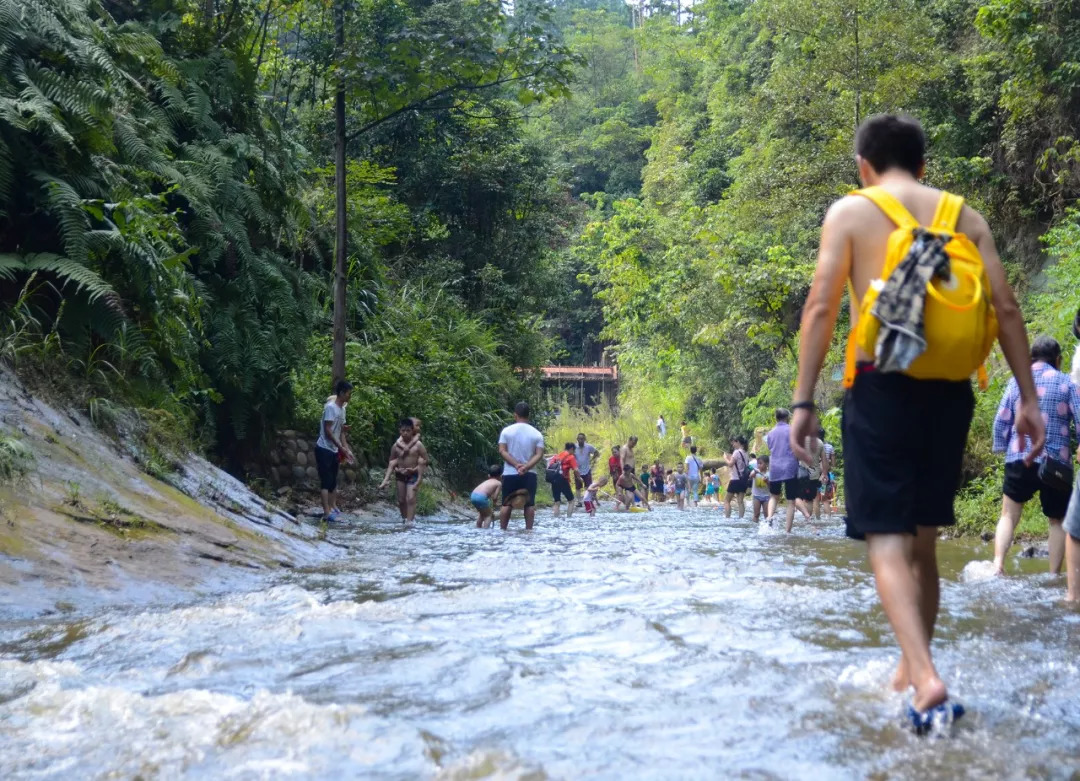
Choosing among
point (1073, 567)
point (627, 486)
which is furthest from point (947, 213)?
point (627, 486)

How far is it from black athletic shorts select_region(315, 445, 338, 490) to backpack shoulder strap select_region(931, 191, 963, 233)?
37.5 feet

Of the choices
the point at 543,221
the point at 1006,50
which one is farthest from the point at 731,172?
the point at 1006,50

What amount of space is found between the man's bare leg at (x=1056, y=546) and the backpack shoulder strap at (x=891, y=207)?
4.88 m

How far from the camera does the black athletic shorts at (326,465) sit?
14219 millimetres

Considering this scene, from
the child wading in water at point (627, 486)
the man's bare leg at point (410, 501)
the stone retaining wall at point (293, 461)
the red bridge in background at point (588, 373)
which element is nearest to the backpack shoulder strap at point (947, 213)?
the man's bare leg at point (410, 501)

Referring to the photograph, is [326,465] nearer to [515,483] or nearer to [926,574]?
[515,483]

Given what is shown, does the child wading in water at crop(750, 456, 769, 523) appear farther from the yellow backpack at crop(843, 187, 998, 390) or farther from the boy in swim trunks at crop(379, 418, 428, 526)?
the yellow backpack at crop(843, 187, 998, 390)

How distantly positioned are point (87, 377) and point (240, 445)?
5999 millimetres

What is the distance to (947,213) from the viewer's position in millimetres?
3635

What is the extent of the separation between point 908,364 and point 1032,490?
15.5 ft

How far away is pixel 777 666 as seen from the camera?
13.5 ft

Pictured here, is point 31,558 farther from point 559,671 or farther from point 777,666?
point 777,666

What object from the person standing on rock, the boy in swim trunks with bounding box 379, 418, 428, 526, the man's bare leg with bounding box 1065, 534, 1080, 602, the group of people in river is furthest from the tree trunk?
the group of people in river

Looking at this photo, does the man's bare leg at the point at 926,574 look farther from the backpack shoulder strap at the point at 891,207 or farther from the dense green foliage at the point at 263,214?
the dense green foliage at the point at 263,214
